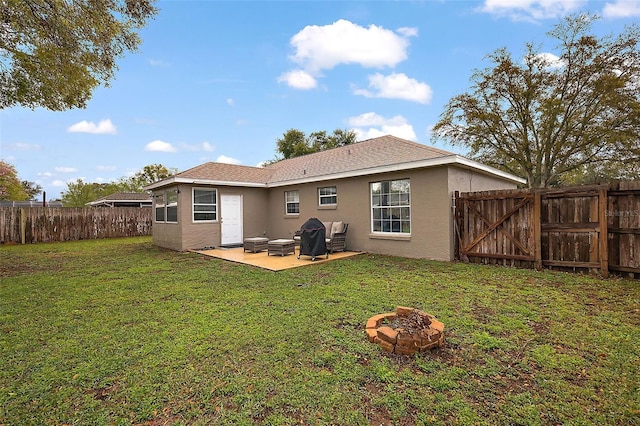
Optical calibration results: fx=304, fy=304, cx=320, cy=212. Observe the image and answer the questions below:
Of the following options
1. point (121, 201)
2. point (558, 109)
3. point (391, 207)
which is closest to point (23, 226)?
point (121, 201)

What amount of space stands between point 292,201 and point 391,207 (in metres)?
4.75

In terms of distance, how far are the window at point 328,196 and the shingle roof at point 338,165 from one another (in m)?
0.55

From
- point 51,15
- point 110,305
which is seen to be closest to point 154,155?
point 51,15

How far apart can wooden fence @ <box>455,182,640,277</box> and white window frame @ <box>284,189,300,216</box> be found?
249 inches

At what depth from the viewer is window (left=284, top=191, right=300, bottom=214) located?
12.5 metres

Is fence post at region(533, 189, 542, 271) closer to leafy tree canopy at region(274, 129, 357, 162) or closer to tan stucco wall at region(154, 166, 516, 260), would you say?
tan stucco wall at region(154, 166, 516, 260)

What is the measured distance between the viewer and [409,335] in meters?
3.04

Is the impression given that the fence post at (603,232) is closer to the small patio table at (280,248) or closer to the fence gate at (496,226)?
A: the fence gate at (496,226)

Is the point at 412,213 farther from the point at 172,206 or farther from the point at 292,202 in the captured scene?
the point at 172,206

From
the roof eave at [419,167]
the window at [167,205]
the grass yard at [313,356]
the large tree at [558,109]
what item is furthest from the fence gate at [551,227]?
the large tree at [558,109]

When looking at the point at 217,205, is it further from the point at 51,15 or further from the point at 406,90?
the point at 406,90

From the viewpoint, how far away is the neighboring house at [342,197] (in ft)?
27.8

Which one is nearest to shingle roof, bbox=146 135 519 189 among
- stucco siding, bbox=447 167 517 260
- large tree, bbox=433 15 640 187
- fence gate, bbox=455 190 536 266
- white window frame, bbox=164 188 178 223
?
stucco siding, bbox=447 167 517 260

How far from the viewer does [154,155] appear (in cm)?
3488
